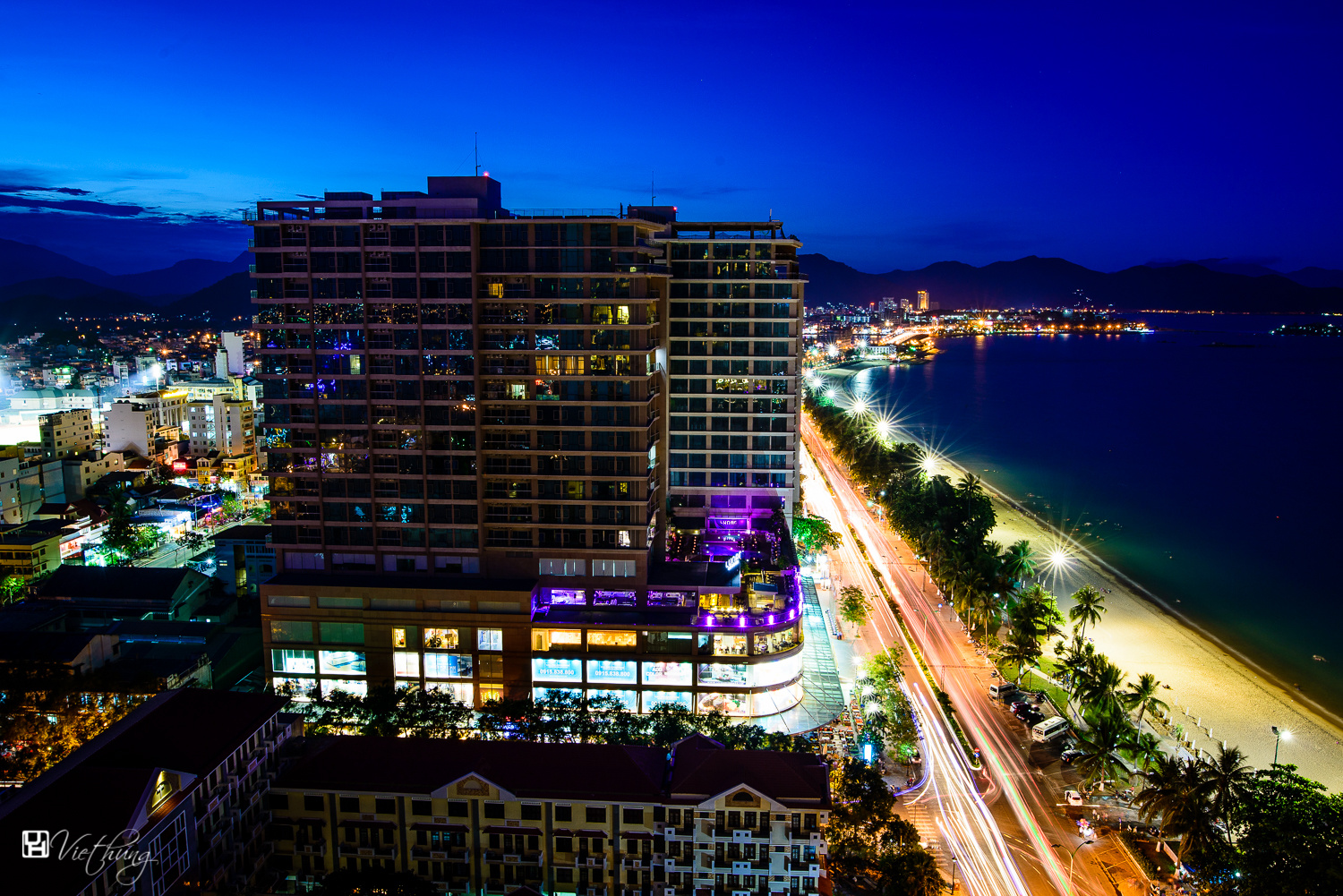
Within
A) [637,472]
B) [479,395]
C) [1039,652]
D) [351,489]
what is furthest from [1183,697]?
[351,489]

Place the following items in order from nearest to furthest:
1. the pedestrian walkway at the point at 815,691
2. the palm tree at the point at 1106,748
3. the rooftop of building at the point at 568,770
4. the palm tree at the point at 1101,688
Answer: the rooftop of building at the point at 568,770, the palm tree at the point at 1106,748, the palm tree at the point at 1101,688, the pedestrian walkway at the point at 815,691

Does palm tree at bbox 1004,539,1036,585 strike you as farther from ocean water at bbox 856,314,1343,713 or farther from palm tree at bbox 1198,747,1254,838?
palm tree at bbox 1198,747,1254,838

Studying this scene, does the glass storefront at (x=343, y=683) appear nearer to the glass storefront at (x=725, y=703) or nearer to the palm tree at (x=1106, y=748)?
the glass storefront at (x=725, y=703)

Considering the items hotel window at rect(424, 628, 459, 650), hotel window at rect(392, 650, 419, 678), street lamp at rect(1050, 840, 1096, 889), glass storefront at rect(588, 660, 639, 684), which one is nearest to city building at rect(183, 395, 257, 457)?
hotel window at rect(392, 650, 419, 678)

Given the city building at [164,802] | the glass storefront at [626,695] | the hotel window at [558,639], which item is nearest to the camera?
the city building at [164,802]

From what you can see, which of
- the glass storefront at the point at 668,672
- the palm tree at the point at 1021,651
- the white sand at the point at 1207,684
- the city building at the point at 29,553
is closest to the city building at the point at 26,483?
the city building at the point at 29,553

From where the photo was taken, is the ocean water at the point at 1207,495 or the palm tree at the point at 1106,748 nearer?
the palm tree at the point at 1106,748

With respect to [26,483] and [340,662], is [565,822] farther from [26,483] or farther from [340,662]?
[26,483]
